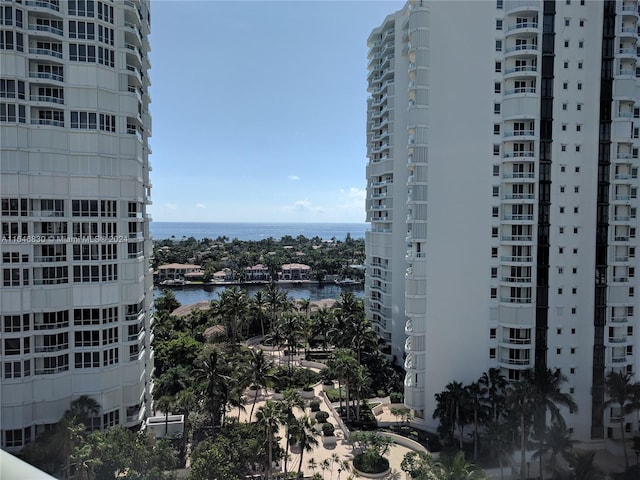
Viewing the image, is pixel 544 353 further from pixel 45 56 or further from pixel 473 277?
pixel 45 56

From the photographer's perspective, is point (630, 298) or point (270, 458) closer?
point (270, 458)

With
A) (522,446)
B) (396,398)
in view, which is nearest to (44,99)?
(396,398)

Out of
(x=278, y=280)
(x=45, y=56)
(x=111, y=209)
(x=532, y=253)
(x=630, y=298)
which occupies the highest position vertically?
(x=45, y=56)

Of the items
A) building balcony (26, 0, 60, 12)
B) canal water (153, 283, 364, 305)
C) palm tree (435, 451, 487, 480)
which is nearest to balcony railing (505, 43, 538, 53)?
palm tree (435, 451, 487, 480)

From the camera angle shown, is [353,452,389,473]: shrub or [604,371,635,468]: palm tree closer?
[353,452,389,473]: shrub

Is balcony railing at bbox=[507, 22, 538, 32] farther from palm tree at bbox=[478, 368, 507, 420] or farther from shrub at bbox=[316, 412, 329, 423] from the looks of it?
shrub at bbox=[316, 412, 329, 423]

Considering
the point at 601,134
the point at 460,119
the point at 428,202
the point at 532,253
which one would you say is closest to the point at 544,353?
the point at 532,253
